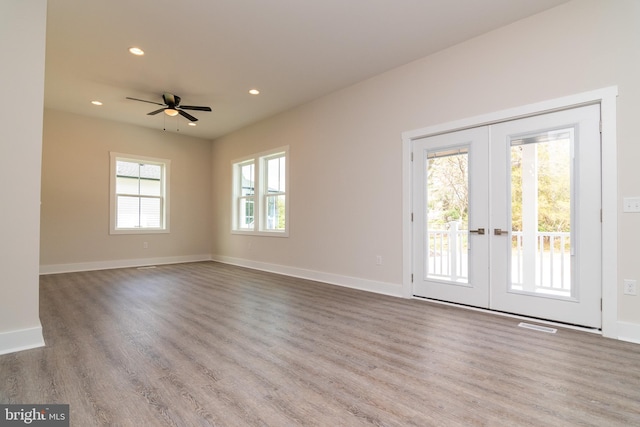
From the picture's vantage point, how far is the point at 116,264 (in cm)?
664

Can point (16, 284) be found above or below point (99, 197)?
below

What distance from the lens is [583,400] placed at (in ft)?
5.77

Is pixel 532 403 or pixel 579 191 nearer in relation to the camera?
pixel 532 403

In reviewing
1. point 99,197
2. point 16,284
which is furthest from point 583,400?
point 99,197

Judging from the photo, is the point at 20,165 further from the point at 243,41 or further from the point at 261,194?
the point at 261,194

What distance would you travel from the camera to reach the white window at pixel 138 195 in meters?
6.71

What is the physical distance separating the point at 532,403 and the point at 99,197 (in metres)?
7.47

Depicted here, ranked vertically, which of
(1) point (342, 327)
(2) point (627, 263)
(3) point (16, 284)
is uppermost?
(2) point (627, 263)

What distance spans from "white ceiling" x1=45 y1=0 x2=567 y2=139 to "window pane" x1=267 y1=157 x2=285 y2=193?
1.40 meters

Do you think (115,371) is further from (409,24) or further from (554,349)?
(409,24)

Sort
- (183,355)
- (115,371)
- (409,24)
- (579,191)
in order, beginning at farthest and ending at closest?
(409,24) → (579,191) → (183,355) → (115,371)

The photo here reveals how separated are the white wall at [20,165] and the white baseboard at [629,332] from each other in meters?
4.72

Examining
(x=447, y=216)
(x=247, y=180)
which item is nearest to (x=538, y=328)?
(x=447, y=216)

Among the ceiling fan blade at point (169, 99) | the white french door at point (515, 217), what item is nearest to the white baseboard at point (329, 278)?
the white french door at point (515, 217)
